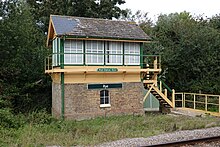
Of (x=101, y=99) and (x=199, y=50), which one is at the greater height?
(x=199, y=50)

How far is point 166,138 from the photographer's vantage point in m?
10.9

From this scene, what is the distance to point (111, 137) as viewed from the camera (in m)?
11.1

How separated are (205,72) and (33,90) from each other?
15920 mm

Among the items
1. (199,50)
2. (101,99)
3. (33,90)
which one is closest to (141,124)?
(101,99)

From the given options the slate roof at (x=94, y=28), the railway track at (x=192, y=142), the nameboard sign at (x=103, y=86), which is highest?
the slate roof at (x=94, y=28)

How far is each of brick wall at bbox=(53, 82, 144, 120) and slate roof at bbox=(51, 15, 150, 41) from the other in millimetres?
3266

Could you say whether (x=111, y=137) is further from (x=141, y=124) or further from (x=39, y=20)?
(x=39, y=20)

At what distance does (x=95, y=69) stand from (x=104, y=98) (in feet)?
7.06

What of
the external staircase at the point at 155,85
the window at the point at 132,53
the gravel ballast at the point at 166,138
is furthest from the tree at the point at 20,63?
the gravel ballast at the point at 166,138

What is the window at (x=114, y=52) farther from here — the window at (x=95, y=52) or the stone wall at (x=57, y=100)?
the stone wall at (x=57, y=100)

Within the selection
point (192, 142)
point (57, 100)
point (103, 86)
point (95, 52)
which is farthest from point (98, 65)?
point (192, 142)

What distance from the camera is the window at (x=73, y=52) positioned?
18.4 metres

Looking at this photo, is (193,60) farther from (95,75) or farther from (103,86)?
(95,75)

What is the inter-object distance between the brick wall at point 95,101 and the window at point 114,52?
1734 millimetres
